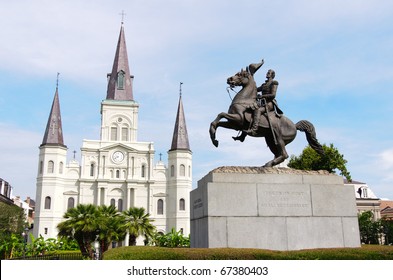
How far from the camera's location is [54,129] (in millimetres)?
62781

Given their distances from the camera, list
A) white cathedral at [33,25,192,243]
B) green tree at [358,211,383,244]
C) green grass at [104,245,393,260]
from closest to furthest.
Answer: green grass at [104,245,393,260] < green tree at [358,211,383,244] < white cathedral at [33,25,192,243]

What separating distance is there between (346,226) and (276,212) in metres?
1.88

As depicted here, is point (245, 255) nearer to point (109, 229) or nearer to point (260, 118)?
point (260, 118)

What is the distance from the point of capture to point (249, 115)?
1069cm

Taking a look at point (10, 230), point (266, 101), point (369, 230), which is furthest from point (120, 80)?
point (266, 101)

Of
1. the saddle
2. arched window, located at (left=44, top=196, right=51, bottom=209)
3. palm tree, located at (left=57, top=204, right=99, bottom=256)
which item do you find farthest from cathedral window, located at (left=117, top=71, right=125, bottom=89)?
the saddle

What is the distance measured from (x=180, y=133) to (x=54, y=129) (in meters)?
20.0

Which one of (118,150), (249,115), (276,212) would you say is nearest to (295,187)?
(276,212)

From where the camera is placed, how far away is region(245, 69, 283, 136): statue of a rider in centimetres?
1055

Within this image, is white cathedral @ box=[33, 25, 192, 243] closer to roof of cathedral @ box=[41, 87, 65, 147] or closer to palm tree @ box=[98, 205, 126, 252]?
roof of cathedral @ box=[41, 87, 65, 147]

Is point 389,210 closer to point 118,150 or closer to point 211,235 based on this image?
point 118,150

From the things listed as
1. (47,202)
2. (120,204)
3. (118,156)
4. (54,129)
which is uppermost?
(54,129)

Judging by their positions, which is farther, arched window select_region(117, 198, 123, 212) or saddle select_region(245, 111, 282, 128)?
arched window select_region(117, 198, 123, 212)
